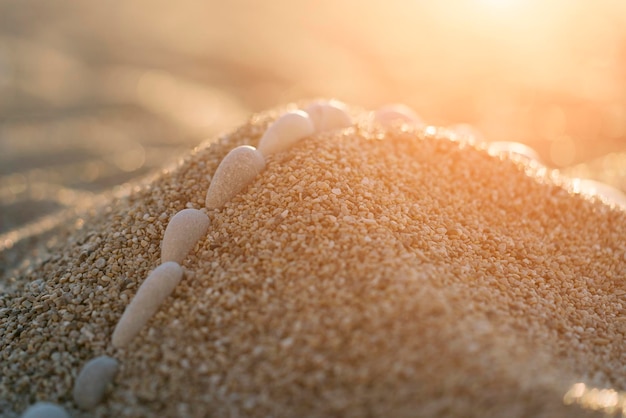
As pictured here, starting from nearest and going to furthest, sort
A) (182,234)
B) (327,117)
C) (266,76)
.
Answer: (182,234), (327,117), (266,76)

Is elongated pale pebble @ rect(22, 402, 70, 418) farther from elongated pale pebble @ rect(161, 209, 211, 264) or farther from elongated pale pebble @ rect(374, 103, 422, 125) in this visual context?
elongated pale pebble @ rect(374, 103, 422, 125)

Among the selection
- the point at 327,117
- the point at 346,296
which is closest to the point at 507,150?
the point at 327,117

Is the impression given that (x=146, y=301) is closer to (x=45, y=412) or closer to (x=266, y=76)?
(x=45, y=412)

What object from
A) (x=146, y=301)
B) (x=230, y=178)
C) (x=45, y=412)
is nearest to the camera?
(x=45, y=412)


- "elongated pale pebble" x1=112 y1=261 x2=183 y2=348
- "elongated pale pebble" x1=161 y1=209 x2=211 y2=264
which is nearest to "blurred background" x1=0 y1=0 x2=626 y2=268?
"elongated pale pebble" x1=161 y1=209 x2=211 y2=264

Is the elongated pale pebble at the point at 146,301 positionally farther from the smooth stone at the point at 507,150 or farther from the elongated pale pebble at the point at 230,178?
the smooth stone at the point at 507,150
